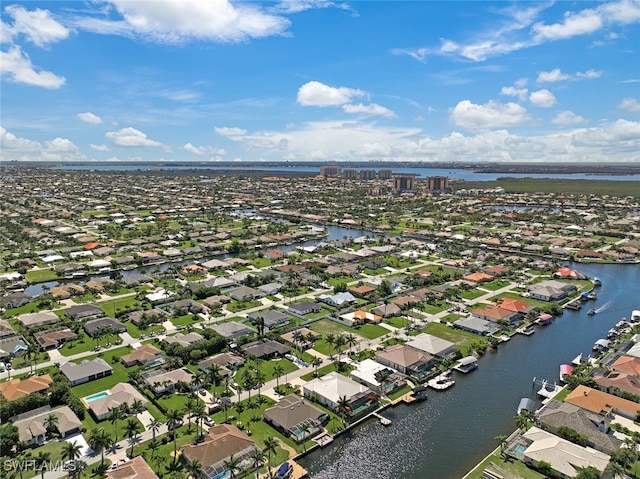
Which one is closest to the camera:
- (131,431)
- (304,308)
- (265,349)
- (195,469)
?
(195,469)

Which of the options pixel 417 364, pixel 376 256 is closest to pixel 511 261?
pixel 376 256

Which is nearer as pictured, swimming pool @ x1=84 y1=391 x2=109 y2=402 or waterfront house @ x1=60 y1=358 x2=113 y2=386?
swimming pool @ x1=84 y1=391 x2=109 y2=402

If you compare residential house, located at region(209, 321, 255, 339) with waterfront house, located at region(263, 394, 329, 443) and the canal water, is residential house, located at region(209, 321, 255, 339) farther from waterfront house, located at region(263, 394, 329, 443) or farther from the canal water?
the canal water

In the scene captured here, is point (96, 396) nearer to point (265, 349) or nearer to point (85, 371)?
point (85, 371)

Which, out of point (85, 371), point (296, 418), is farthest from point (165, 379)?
point (296, 418)

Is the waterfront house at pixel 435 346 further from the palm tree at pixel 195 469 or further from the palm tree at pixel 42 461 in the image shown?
the palm tree at pixel 42 461

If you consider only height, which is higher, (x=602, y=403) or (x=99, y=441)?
(x=99, y=441)

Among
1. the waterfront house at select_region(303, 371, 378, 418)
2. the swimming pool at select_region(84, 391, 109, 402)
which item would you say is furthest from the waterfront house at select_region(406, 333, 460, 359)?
the swimming pool at select_region(84, 391, 109, 402)
